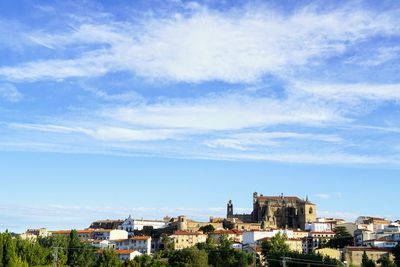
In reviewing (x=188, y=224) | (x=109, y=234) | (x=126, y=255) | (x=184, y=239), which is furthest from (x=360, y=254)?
(x=109, y=234)

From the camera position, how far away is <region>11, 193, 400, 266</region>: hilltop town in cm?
9889

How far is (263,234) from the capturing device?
11662 cm

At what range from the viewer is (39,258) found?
253 ft

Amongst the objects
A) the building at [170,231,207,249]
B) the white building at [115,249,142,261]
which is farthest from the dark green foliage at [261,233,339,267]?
the white building at [115,249,142,261]

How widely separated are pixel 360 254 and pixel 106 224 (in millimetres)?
74630

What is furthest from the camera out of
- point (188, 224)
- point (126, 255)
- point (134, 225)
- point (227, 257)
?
point (134, 225)

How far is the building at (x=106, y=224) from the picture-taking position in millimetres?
147475

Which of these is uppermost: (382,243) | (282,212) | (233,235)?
(282,212)

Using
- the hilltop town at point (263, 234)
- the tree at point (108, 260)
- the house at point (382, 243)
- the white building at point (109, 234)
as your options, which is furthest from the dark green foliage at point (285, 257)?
the white building at point (109, 234)

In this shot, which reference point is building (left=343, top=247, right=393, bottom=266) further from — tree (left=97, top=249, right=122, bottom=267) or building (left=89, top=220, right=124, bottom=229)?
building (left=89, top=220, right=124, bottom=229)

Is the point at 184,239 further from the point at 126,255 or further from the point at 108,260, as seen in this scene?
the point at 108,260

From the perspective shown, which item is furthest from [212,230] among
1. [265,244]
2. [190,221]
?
[265,244]

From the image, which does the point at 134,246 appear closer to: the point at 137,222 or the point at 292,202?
the point at 137,222

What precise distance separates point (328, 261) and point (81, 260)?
111 feet
